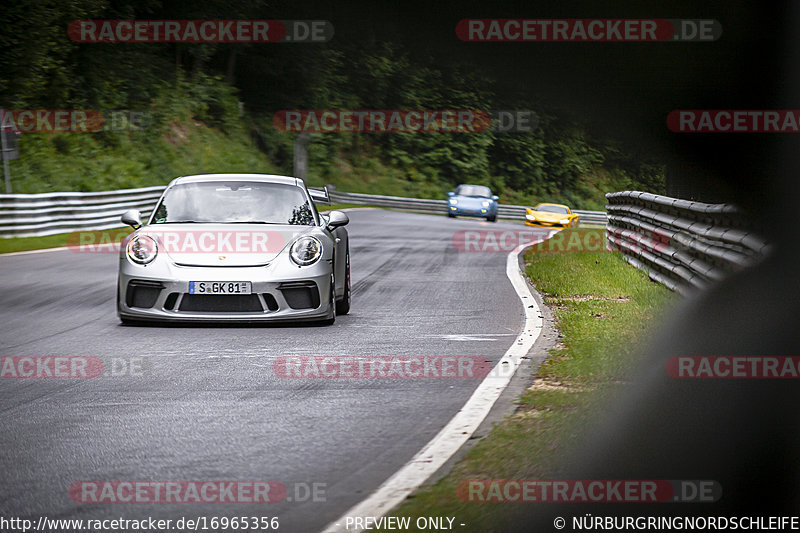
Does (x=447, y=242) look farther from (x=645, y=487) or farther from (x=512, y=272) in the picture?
(x=645, y=487)

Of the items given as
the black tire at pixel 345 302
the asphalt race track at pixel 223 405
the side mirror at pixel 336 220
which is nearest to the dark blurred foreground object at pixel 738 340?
the asphalt race track at pixel 223 405

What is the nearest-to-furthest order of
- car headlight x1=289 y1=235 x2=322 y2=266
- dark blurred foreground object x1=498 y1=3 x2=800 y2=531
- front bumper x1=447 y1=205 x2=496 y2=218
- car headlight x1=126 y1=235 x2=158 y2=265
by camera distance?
dark blurred foreground object x1=498 y1=3 x2=800 y2=531 < car headlight x1=126 y1=235 x2=158 y2=265 < car headlight x1=289 y1=235 x2=322 y2=266 < front bumper x1=447 y1=205 x2=496 y2=218

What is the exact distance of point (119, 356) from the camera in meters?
7.66

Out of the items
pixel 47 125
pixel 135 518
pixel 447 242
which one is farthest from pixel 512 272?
pixel 47 125

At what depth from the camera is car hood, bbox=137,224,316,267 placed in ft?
30.4

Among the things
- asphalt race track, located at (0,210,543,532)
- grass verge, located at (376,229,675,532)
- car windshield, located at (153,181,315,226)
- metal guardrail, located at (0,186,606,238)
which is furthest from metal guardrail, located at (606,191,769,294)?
car windshield, located at (153,181,315,226)

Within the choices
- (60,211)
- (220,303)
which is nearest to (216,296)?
(220,303)

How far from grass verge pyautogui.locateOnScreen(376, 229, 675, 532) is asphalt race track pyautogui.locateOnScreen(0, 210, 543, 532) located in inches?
14.1

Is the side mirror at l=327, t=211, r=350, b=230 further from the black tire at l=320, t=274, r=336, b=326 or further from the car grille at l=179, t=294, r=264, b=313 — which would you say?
the car grille at l=179, t=294, r=264, b=313

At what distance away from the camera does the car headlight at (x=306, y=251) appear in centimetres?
940

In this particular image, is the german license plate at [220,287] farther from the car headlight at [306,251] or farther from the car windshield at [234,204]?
the car windshield at [234,204]

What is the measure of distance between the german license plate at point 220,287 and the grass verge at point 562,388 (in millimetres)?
2837

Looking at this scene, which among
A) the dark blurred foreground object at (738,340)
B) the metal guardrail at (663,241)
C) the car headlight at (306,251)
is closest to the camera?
the dark blurred foreground object at (738,340)

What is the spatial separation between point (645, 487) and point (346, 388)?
4.84 metres
